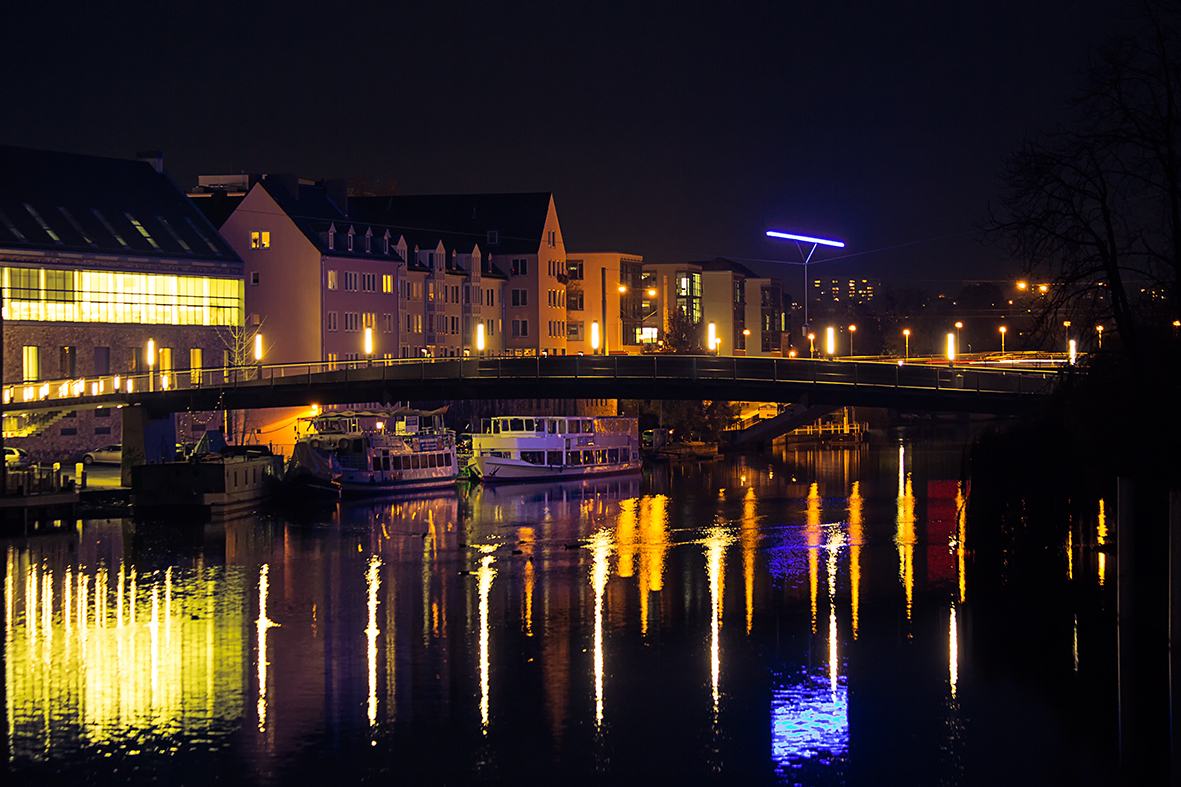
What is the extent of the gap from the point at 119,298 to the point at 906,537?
50.1 metres

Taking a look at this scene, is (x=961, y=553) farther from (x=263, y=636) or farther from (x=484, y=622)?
(x=263, y=636)

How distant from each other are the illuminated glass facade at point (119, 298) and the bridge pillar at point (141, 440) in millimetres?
12507

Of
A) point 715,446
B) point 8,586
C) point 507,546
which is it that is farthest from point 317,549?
point 715,446

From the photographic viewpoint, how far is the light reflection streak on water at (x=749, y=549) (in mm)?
41906

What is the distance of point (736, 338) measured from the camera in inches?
7121

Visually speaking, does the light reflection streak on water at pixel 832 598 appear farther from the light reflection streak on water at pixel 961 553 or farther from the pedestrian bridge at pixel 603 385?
the pedestrian bridge at pixel 603 385

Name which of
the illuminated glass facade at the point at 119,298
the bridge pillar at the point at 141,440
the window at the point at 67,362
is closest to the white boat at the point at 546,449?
the illuminated glass facade at the point at 119,298

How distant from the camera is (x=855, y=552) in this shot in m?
53.0

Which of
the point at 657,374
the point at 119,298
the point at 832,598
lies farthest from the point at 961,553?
the point at 119,298

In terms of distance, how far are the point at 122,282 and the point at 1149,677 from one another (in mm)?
67645

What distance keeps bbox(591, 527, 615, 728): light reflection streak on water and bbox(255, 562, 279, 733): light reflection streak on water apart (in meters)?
6.95

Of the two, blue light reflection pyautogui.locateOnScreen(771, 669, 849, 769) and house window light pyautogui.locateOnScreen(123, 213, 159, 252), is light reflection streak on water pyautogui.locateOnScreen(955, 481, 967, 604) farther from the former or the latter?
house window light pyautogui.locateOnScreen(123, 213, 159, 252)

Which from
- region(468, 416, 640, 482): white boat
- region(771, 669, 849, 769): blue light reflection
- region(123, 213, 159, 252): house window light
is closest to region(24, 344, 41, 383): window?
region(123, 213, 159, 252): house window light

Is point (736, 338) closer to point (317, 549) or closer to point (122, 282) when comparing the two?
point (122, 282)
